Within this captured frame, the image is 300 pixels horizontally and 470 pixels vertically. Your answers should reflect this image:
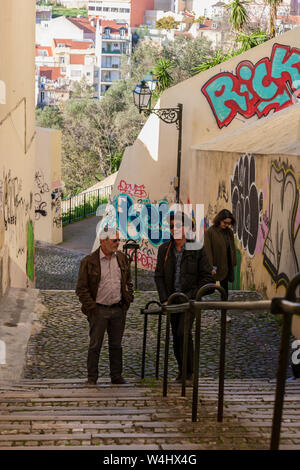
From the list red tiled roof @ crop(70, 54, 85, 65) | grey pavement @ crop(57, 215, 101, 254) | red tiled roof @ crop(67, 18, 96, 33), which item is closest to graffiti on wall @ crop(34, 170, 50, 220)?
grey pavement @ crop(57, 215, 101, 254)

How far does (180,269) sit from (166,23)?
12141 cm

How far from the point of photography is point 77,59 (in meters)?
124

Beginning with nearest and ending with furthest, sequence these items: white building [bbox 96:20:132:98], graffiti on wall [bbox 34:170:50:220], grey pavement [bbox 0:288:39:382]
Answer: grey pavement [bbox 0:288:39:382], graffiti on wall [bbox 34:170:50:220], white building [bbox 96:20:132:98]

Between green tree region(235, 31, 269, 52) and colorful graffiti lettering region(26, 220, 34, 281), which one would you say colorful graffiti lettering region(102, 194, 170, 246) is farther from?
green tree region(235, 31, 269, 52)

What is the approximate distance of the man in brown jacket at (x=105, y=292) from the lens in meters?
6.66

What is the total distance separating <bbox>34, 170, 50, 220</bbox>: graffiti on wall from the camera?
2538 centimetres

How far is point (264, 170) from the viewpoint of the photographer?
1165cm

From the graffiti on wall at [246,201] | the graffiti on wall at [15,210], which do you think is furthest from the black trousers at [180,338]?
the graffiti on wall at [246,201]

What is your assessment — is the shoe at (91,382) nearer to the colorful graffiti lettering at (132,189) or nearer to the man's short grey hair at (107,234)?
the man's short grey hair at (107,234)

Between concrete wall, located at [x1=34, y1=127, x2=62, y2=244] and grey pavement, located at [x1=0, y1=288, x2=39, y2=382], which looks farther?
concrete wall, located at [x1=34, y1=127, x2=62, y2=244]

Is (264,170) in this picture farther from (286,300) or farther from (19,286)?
(286,300)

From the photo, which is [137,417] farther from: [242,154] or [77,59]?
[77,59]

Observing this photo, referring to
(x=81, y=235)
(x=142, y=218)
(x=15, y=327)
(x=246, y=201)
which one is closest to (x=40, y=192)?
(x=81, y=235)

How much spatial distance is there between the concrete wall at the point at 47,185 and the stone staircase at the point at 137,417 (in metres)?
18.8
